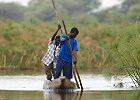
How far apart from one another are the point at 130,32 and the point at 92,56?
50.8ft

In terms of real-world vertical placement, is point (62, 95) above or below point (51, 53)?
below

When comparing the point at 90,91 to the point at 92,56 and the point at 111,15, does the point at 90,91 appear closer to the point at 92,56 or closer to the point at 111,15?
the point at 92,56

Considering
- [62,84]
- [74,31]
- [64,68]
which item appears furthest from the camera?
[64,68]

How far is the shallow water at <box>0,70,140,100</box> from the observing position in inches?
904

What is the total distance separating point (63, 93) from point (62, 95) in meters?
0.95

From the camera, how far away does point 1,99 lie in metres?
22.0

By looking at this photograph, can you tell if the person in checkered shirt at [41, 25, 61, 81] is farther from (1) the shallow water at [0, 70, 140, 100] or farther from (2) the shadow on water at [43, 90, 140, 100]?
(2) the shadow on water at [43, 90, 140, 100]

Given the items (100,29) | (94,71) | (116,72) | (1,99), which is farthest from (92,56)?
(1,99)

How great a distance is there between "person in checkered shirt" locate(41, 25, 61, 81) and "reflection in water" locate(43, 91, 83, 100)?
1740 millimetres

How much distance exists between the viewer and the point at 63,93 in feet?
81.9

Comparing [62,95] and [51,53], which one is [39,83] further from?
[62,95]

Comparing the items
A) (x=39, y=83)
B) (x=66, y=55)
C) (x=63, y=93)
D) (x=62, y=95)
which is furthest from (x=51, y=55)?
(x=39, y=83)

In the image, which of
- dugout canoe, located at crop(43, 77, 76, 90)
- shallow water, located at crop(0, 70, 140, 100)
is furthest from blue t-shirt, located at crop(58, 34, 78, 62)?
shallow water, located at crop(0, 70, 140, 100)

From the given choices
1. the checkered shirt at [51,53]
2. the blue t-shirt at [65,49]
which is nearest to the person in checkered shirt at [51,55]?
the checkered shirt at [51,53]
